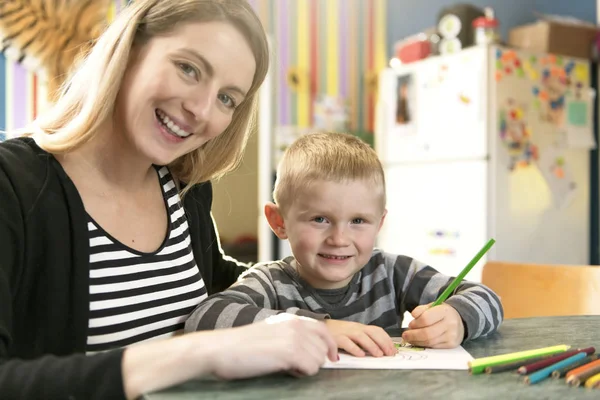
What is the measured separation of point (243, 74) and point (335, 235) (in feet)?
0.97

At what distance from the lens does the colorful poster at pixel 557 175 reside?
3.35 meters

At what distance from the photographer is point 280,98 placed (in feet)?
13.1

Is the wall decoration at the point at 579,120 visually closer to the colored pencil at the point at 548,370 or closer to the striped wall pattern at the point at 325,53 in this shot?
the striped wall pattern at the point at 325,53

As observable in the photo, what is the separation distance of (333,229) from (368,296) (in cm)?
15

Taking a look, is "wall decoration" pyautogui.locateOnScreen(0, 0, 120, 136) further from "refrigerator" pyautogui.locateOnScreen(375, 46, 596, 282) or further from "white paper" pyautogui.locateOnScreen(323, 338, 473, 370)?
"white paper" pyautogui.locateOnScreen(323, 338, 473, 370)

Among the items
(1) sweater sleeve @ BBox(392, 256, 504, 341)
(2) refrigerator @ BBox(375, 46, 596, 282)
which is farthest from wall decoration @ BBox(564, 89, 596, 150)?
(1) sweater sleeve @ BBox(392, 256, 504, 341)

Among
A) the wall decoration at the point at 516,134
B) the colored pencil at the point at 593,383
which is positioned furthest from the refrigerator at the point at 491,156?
the colored pencil at the point at 593,383

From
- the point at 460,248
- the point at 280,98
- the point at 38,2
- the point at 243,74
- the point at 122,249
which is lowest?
the point at 460,248

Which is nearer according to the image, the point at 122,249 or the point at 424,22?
the point at 122,249

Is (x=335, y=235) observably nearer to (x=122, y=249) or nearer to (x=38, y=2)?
(x=122, y=249)

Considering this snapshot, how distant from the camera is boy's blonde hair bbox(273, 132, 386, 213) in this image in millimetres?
1056

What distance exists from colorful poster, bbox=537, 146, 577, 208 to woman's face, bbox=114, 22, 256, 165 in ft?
8.94

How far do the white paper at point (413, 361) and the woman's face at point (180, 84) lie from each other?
1.40 feet

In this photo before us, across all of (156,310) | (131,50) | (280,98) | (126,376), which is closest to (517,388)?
(126,376)
